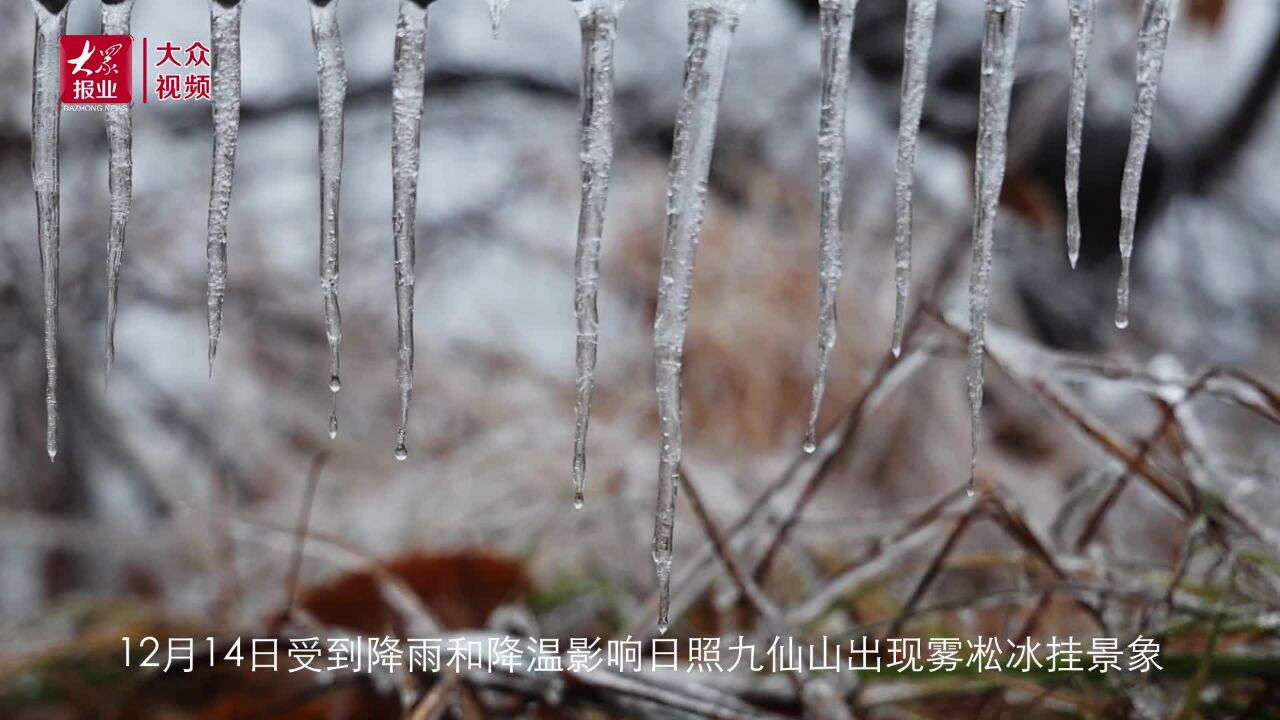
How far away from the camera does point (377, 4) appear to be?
3625 mm

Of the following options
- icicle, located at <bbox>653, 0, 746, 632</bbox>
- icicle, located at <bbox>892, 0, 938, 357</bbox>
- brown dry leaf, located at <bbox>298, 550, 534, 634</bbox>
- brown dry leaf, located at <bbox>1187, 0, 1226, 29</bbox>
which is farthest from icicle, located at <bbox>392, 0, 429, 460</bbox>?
brown dry leaf, located at <bbox>1187, 0, 1226, 29</bbox>

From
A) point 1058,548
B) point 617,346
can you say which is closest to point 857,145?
point 617,346

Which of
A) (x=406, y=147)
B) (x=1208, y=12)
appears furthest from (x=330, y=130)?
(x=1208, y=12)

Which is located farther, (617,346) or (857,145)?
(857,145)

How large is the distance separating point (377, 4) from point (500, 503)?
7.74 feet

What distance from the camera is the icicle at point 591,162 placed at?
573 millimetres

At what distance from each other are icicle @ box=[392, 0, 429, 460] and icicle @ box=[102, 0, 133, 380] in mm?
148

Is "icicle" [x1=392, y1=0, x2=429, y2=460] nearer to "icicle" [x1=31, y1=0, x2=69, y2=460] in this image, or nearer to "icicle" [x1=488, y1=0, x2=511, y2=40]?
"icicle" [x1=488, y1=0, x2=511, y2=40]

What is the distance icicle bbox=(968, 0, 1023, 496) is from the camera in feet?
1.94

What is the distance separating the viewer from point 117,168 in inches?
25.1

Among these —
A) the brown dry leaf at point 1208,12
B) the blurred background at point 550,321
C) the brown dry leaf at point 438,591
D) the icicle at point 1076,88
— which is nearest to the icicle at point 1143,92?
the icicle at point 1076,88

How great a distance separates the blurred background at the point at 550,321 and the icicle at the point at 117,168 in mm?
537

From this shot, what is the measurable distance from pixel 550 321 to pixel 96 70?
2051mm

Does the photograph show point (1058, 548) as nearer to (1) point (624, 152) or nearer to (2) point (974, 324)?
(2) point (974, 324)
